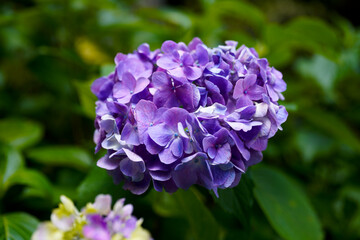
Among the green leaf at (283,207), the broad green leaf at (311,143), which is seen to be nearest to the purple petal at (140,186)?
the green leaf at (283,207)

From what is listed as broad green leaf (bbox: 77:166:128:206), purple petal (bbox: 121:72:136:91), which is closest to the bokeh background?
broad green leaf (bbox: 77:166:128:206)

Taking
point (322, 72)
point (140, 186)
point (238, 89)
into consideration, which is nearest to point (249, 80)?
point (238, 89)

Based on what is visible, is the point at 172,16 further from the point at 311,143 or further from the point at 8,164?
the point at 8,164

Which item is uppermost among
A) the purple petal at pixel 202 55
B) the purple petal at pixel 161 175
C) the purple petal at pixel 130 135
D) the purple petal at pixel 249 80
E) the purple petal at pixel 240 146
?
the purple petal at pixel 249 80

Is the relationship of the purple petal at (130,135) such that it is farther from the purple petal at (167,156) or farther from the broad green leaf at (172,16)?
the broad green leaf at (172,16)

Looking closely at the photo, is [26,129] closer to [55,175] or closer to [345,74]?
[55,175]

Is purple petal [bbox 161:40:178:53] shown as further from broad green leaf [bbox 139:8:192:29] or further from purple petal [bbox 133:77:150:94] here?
broad green leaf [bbox 139:8:192:29]

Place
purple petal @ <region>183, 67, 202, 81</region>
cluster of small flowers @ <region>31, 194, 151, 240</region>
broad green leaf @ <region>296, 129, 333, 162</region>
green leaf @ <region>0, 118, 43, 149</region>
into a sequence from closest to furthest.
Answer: cluster of small flowers @ <region>31, 194, 151, 240</region> < purple petal @ <region>183, 67, 202, 81</region> < green leaf @ <region>0, 118, 43, 149</region> < broad green leaf @ <region>296, 129, 333, 162</region>
